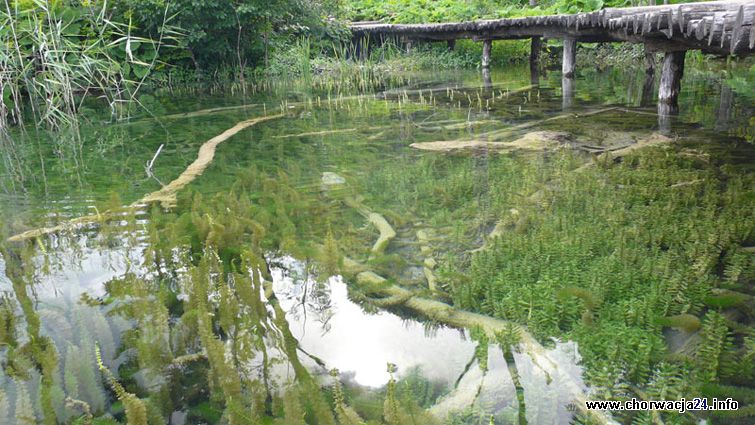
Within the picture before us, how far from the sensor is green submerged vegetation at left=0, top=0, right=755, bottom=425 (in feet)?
6.97

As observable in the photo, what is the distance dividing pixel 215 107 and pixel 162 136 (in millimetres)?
2749

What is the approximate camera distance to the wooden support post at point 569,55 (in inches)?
457

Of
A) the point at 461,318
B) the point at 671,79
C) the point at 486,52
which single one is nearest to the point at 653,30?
the point at 671,79

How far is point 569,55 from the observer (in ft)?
38.6

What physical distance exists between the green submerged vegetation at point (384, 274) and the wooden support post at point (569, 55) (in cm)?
494

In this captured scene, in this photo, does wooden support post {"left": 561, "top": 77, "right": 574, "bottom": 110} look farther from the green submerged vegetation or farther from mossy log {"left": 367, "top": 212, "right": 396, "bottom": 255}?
mossy log {"left": 367, "top": 212, "right": 396, "bottom": 255}

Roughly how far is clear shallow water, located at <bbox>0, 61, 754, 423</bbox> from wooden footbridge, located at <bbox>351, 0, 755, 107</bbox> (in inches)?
30.6

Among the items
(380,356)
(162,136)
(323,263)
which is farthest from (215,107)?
(380,356)

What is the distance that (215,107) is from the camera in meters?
10.2

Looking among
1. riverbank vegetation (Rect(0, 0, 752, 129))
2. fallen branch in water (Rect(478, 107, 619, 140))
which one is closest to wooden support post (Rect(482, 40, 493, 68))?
riverbank vegetation (Rect(0, 0, 752, 129))

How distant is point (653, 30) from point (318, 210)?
4.85 m

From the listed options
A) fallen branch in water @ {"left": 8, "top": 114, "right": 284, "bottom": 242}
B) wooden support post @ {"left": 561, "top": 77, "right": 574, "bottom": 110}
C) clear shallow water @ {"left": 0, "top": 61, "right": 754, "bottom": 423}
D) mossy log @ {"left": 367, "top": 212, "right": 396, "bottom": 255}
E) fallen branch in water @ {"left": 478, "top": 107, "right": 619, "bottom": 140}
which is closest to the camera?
clear shallow water @ {"left": 0, "top": 61, "right": 754, "bottom": 423}

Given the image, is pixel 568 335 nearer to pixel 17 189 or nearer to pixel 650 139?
pixel 650 139

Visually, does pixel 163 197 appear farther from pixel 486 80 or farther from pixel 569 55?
pixel 569 55
